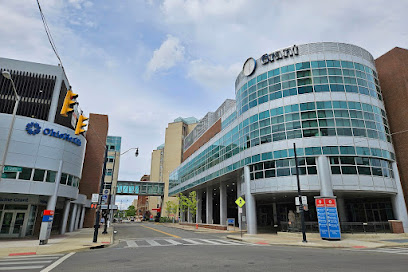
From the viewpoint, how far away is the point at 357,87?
101ft

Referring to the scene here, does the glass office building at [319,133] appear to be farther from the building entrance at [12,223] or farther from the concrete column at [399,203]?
the building entrance at [12,223]

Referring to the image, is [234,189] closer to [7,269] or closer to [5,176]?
[5,176]

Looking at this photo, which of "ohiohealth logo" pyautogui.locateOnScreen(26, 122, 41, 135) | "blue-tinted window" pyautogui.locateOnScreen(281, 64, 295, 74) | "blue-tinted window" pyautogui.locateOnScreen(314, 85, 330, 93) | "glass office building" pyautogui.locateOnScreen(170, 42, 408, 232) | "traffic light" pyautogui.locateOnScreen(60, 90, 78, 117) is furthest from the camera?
"blue-tinted window" pyautogui.locateOnScreen(281, 64, 295, 74)

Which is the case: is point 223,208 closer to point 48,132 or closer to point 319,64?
point 319,64

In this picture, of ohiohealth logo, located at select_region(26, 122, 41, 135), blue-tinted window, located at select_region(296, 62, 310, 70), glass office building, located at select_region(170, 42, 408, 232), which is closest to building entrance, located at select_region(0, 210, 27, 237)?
ohiohealth logo, located at select_region(26, 122, 41, 135)

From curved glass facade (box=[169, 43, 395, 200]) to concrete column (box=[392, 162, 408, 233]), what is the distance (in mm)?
777

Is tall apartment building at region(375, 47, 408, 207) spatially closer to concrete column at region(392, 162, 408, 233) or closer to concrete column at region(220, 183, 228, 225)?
concrete column at region(392, 162, 408, 233)

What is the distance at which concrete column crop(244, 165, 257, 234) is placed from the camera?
102ft

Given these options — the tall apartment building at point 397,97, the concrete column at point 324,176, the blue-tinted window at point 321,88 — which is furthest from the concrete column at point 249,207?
the tall apartment building at point 397,97

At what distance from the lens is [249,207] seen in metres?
31.9

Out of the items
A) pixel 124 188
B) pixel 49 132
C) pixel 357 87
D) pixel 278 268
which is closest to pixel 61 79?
pixel 49 132

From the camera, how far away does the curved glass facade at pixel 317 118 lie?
28359 mm

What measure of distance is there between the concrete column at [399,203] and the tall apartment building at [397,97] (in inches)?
95.2

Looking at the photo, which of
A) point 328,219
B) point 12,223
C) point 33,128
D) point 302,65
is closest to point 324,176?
point 328,219
